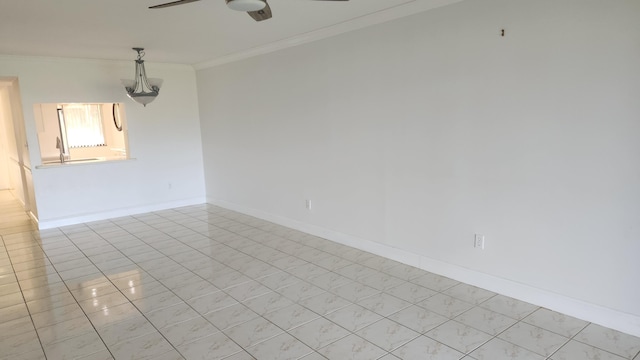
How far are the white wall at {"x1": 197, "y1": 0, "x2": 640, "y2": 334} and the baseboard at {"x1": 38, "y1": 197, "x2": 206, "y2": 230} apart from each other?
111 inches

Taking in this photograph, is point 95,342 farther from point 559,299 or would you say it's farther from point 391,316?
point 559,299

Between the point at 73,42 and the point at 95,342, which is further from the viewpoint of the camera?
the point at 73,42

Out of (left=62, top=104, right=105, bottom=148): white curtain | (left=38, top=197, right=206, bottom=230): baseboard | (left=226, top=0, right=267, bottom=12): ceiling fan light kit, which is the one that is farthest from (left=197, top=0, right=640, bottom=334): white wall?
(left=62, top=104, right=105, bottom=148): white curtain

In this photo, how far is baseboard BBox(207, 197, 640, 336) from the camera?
2564 mm

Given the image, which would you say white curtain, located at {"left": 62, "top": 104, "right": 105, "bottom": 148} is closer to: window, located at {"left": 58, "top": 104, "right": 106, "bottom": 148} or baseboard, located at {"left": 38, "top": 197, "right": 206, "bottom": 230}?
window, located at {"left": 58, "top": 104, "right": 106, "bottom": 148}

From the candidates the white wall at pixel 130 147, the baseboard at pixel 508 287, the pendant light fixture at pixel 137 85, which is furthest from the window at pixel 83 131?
the baseboard at pixel 508 287

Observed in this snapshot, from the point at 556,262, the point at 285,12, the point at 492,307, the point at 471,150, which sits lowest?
the point at 492,307

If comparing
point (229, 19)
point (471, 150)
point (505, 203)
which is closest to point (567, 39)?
point (471, 150)

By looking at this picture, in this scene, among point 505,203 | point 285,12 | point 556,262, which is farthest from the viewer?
point 285,12

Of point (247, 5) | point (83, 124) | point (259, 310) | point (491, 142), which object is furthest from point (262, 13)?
point (83, 124)

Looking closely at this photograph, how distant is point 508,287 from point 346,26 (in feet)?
9.46

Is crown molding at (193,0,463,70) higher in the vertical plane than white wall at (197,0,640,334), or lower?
higher

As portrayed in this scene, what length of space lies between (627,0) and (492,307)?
85.7 inches

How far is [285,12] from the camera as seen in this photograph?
11.6ft
